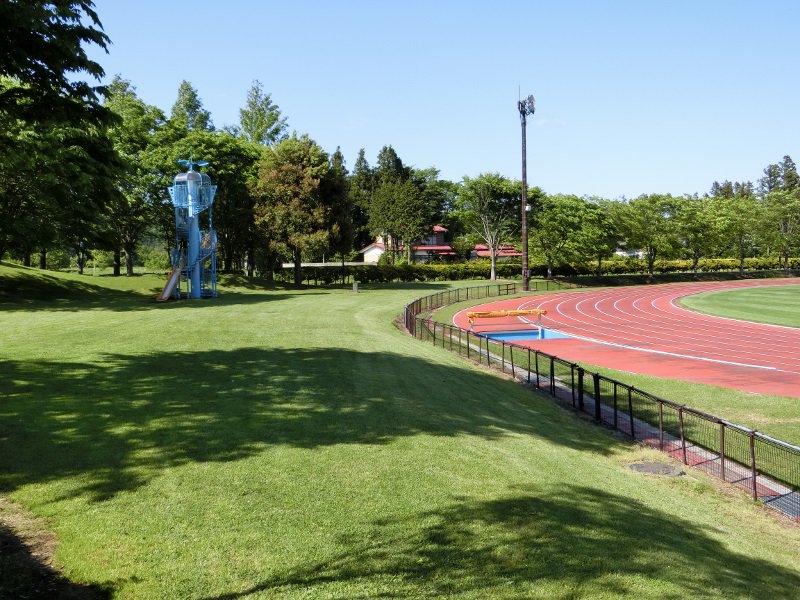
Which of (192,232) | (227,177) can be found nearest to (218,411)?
(192,232)

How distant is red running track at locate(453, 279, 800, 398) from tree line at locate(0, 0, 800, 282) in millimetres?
18761

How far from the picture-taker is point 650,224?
81625 millimetres

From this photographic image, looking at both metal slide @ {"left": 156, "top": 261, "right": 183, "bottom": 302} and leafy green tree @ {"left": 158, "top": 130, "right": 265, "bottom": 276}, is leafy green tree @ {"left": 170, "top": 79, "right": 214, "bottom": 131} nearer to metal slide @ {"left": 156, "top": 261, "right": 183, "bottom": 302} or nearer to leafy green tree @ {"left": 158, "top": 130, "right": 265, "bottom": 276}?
leafy green tree @ {"left": 158, "top": 130, "right": 265, "bottom": 276}

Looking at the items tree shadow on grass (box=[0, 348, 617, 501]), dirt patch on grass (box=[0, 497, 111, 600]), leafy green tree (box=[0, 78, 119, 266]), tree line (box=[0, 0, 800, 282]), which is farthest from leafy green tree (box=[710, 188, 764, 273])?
dirt patch on grass (box=[0, 497, 111, 600])

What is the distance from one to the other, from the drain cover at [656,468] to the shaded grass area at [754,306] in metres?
26.6

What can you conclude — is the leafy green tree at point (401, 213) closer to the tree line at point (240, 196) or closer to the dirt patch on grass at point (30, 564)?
the tree line at point (240, 196)

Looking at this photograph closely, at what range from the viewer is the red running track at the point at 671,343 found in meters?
20.8

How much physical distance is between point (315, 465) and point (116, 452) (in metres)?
2.81

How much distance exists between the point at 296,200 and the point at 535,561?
5139 centimetres

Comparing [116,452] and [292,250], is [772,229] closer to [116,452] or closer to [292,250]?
[292,250]

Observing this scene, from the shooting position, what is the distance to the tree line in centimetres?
1105

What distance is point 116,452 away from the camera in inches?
336

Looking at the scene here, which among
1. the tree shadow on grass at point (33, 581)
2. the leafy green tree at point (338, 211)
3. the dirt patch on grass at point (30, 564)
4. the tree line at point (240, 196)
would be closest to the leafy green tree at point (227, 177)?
the tree line at point (240, 196)

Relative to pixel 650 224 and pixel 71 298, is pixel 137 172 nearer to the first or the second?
pixel 71 298
